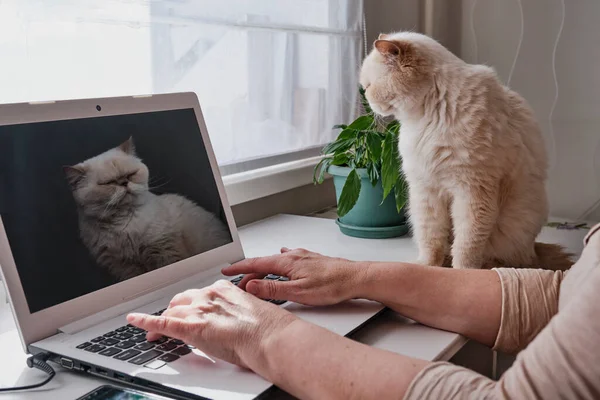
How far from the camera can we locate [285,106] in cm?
161

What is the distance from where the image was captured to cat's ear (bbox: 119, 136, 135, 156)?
937 millimetres

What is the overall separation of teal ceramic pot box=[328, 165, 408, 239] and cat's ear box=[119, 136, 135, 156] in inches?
21.8

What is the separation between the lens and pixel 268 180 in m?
1.52

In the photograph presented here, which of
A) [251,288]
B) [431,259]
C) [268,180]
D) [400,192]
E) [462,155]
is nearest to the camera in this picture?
[251,288]

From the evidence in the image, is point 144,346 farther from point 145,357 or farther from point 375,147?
point 375,147

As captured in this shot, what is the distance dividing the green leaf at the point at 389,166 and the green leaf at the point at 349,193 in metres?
0.06

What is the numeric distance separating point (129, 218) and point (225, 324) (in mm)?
286

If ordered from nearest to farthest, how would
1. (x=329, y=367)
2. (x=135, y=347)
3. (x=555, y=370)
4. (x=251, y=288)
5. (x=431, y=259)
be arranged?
(x=555, y=370) < (x=329, y=367) < (x=135, y=347) < (x=251, y=288) < (x=431, y=259)

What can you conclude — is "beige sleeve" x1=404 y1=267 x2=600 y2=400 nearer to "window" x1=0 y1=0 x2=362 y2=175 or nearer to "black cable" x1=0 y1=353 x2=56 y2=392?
"black cable" x1=0 y1=353 x2=56 y2=392

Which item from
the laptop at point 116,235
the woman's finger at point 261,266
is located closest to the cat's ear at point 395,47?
the laptop at point 116,235

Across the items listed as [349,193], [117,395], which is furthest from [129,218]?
[349,193]

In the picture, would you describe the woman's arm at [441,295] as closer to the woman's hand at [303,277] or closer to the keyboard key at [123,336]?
the woman's hand at [303,277]

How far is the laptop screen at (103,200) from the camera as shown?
0.78 meters

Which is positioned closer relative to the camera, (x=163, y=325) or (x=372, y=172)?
(x=163, y=325)
